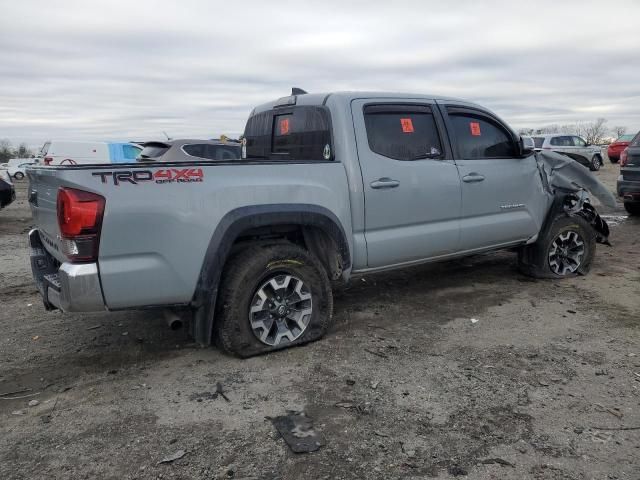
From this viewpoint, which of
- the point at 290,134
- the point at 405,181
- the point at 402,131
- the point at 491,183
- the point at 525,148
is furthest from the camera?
the point at 525,148

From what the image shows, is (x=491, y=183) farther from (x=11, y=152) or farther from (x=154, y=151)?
(x=11, y=152)

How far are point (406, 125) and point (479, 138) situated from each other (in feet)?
3.33

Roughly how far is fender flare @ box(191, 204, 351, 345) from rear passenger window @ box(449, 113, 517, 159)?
6.52ft

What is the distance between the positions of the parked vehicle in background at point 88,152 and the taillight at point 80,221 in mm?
16032

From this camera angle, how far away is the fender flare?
366 cm

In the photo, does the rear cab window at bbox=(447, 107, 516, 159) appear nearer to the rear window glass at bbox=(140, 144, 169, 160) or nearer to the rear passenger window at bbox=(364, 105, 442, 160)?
the rear passenger window at bbox=(364, 105, 442, 160)

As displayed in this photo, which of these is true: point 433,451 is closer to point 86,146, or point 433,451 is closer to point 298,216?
point 298,216

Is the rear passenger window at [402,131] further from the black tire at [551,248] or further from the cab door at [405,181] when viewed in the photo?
the black tire at [551,248]

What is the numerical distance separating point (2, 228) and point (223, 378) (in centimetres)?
951

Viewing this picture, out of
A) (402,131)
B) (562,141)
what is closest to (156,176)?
(402,131)

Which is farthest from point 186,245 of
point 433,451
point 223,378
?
point 433,451

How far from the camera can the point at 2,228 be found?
11.1 meters

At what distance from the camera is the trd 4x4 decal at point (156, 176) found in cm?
328

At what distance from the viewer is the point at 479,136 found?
543cm
